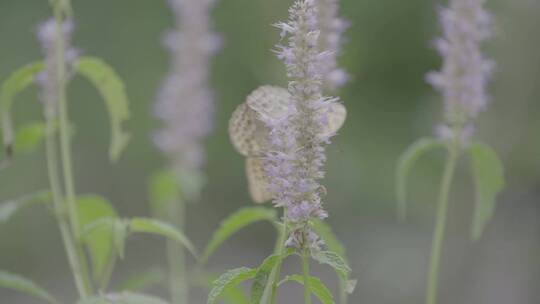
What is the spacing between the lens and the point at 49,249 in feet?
23.3

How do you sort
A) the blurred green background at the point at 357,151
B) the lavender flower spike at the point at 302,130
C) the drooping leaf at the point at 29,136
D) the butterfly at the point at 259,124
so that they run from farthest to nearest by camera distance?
the blurred green background at the point at 357,151, the drooping leaf at the point at 29,136, the butterfly at the point at 259,124, the lavender flower spike at the point at 302,130

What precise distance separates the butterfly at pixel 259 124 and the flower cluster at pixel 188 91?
1.71 metres

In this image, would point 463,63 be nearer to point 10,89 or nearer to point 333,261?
point 333,261

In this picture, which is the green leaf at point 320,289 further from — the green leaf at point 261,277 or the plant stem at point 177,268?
the plant stem at point 177,268

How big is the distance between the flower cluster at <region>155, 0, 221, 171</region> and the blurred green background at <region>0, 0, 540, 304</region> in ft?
3.42

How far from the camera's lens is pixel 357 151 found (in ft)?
21.4

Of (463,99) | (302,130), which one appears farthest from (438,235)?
(302,130)

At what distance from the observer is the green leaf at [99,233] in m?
1.90

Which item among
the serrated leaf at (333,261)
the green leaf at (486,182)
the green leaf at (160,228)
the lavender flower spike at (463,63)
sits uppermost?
the lavender flower spike at (463,63)

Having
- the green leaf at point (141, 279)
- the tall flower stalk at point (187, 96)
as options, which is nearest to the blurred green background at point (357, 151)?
the tall flower stalk at point (187, 96)

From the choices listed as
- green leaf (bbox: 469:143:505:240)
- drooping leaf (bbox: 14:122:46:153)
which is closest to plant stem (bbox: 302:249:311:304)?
green leaf (bbox: 469:143:505:240)

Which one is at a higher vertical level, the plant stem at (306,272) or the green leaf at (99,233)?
the green leaf at (99,233)

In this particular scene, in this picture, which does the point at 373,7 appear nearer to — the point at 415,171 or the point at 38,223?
the point at 415,171

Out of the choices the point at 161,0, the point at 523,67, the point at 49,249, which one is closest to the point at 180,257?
the point at 523,67
